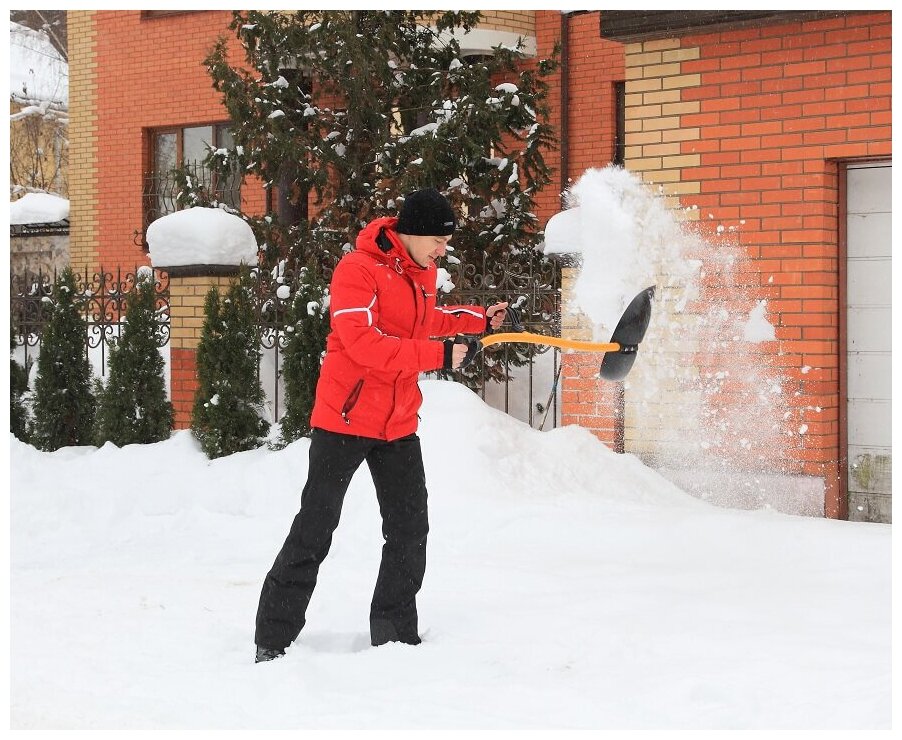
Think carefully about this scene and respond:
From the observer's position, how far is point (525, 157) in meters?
10.0

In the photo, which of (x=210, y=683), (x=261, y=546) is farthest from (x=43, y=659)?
(x=261, y=546)

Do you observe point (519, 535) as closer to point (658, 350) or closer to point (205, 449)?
point (658, 350)

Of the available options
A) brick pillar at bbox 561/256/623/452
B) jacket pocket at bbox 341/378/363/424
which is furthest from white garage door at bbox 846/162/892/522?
jacket pocket at bbox 341/378/363/424

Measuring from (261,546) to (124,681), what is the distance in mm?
2437

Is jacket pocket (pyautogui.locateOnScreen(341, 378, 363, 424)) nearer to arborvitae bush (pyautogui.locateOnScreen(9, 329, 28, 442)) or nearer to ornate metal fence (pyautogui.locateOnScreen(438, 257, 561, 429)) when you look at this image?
ornate metal fence (pyautogui.locateOnScreen(438, 257, 561, 429))

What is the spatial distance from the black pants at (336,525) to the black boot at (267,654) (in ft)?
0.05

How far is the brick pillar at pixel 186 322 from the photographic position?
30.8 ft

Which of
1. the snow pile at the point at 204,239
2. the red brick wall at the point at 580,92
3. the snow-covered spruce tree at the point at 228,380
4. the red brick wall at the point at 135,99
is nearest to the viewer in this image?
the snow-covered spruce tree at the point at 228,380

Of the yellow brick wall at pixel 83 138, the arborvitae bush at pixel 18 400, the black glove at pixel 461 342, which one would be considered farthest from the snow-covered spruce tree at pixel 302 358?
the yellow brick wall at pixel 83 138

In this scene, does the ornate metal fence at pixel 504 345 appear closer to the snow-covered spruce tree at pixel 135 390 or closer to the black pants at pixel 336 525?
the snow-covered spruce tree at pixel 135 390

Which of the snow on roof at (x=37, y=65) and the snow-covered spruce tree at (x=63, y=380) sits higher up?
the snow on roof at (x=37, y=65)

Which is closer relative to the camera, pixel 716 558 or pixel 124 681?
pixel 124 681

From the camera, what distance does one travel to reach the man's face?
4.18m

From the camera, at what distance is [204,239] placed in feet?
30.0
